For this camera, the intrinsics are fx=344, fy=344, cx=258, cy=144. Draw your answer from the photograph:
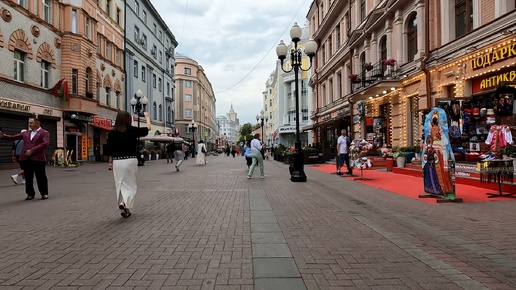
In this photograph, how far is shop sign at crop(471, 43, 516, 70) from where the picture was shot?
32.8 ft

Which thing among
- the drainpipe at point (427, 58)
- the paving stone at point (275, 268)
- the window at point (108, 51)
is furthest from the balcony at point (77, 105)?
the paving stone at point (275, 268)

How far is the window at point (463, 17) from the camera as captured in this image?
40.8 feet

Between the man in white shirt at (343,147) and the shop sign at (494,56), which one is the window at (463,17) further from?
the man in white shirt at (343,147)

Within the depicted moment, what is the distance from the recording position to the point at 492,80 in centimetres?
1109

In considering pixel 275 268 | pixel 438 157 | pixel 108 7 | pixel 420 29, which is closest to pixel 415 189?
pixel 438 157

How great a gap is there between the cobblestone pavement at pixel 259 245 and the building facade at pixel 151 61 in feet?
102

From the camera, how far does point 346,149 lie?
43.2 ft

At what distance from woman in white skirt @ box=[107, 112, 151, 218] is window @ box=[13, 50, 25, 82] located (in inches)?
688

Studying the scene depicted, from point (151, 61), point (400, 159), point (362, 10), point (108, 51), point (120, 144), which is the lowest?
point (400, 159)

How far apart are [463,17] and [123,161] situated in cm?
1322

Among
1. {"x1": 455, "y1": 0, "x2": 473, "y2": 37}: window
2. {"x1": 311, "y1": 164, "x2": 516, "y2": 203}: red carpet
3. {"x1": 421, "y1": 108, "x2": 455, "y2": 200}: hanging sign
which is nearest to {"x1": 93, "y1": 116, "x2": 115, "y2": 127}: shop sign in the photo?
{"x1": 311, "y1": 164, "x2": 516, "y2": 203}: red carpet

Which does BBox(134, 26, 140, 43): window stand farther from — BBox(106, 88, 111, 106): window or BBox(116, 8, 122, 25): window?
BBox(106, 88, 111, 106): window

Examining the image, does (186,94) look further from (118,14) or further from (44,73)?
(44,73)

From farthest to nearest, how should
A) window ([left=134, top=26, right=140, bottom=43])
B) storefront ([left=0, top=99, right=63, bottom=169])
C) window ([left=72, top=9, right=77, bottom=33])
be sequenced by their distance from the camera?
window ([left=134, top=26, right=140, bottom=43]) → window ([left=72, top=9, right=77, bottom=33]) → storefront ([left=0, top=99, right=63, bottom=169])
